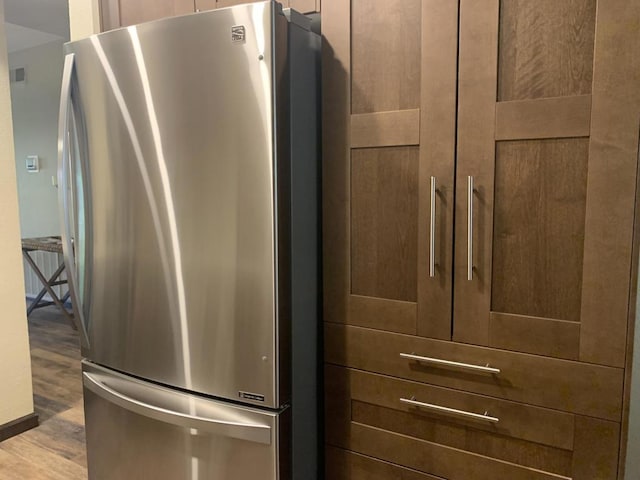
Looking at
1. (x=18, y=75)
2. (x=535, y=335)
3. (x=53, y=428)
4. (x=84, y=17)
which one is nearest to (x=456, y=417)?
(x=535, y=335)

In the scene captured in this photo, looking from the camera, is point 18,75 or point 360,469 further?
point 18,75

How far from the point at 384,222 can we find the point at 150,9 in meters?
1.16

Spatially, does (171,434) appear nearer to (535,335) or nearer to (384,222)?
(384,222)

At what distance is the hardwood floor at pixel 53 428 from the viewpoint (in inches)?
84.0

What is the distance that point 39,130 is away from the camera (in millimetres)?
4641

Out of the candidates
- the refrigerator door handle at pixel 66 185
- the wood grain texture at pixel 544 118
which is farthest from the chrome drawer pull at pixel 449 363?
the refrigerator door handle at pixel 66 185

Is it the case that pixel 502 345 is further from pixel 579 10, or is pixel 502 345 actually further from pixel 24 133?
pixel 24 133

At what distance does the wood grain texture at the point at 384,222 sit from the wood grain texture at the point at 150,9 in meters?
0.83

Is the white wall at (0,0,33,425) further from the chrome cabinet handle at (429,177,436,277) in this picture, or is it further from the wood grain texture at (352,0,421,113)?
the chrome cabinet handle at (429,177,436,277)

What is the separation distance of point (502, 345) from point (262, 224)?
69cm

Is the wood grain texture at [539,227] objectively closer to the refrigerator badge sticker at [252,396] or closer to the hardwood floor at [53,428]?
the refrigerator badge sticker at [252,396]

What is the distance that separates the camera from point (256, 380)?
1.30m

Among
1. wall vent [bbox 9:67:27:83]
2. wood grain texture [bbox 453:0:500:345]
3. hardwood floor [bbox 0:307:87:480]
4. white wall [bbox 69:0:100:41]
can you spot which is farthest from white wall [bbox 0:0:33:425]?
wall vent [bbox 9:67:27:83]

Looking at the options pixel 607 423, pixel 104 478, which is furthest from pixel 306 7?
pixel 104 478
